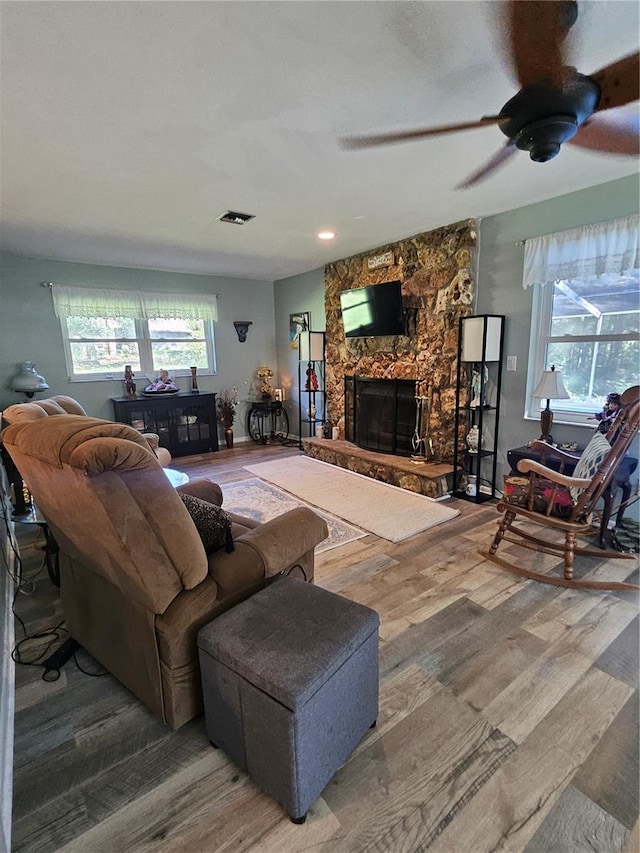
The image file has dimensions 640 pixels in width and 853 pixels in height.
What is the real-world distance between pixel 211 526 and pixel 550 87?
1902 millimetres

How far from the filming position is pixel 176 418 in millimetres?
5387

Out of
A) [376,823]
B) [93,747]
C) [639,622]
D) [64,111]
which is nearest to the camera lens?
[376,823]

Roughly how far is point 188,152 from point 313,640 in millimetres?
2465

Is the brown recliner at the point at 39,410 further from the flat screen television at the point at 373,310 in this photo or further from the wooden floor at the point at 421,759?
the flat screen television at the point at 373,310

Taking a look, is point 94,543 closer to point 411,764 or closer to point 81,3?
point 411,764

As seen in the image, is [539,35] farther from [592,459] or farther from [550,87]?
[592,459]

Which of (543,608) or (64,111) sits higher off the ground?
(64,111)

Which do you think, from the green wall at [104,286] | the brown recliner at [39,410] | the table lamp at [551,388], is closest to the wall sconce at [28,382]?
the green wall at [104,286]

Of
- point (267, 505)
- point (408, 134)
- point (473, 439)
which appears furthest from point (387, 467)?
point (408, 134)

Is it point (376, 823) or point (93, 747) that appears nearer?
point (376, 823)

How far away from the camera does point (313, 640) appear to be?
3.88 ft

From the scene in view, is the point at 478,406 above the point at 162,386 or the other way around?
the other way around

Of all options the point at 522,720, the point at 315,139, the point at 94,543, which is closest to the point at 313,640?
the point at 94,543

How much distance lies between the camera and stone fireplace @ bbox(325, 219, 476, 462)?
3.71m
